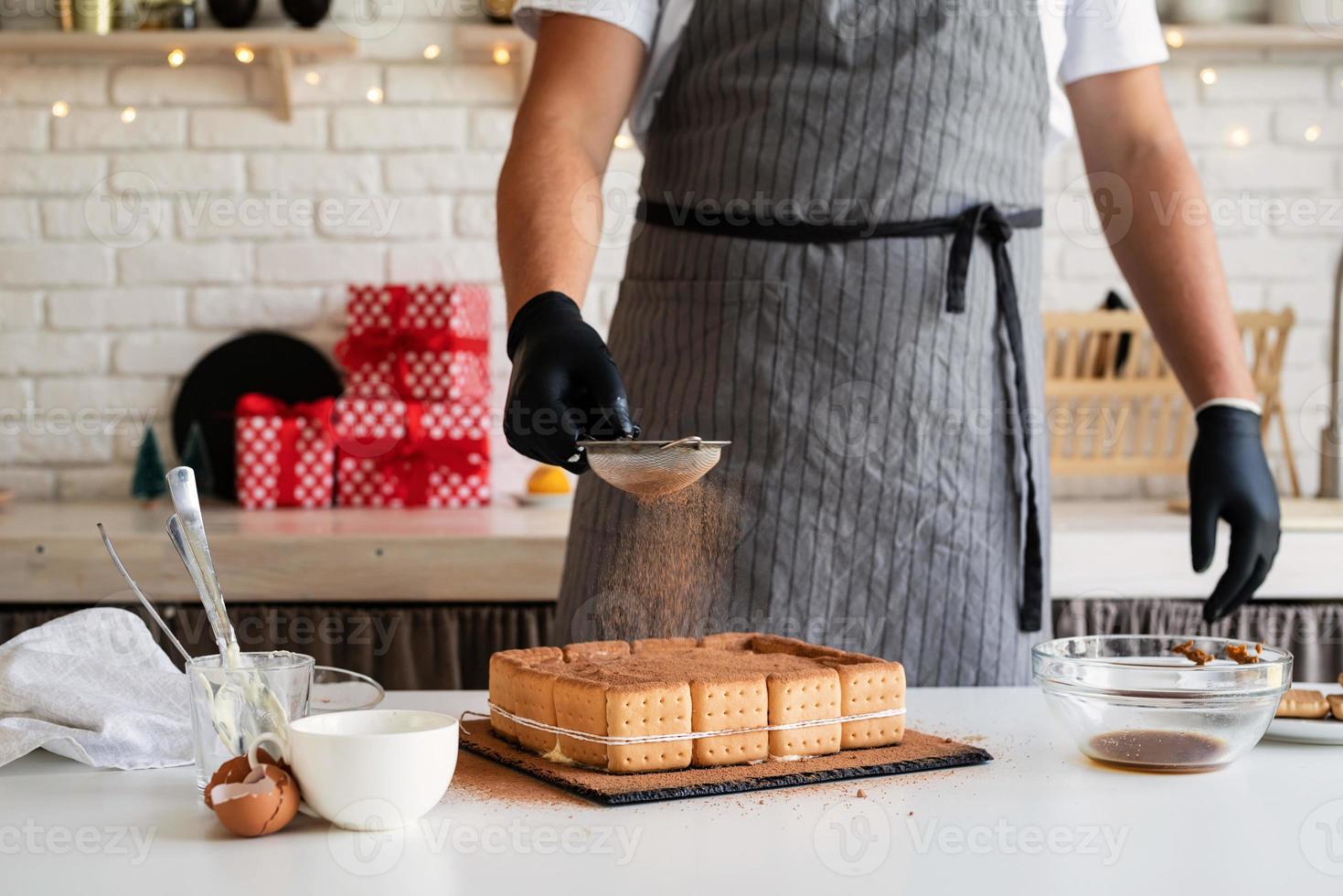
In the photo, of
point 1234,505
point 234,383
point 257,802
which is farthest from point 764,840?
point 234,383

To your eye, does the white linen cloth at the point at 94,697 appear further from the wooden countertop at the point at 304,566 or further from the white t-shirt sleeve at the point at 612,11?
the wooden countertop at the point at 304,566

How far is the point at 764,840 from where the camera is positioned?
620 mm

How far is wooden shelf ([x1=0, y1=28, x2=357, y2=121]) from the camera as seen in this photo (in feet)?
7.00

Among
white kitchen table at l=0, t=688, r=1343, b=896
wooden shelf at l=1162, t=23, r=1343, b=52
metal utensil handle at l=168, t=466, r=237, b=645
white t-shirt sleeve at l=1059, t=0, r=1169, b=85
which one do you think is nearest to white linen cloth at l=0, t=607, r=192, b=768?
white kitchen table at l=0, t=688, r=1343, b=896

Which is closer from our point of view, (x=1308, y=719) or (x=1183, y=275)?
(x=1308, y=719)

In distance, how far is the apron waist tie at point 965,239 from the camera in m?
1.18

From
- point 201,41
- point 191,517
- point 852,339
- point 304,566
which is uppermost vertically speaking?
point 201,41

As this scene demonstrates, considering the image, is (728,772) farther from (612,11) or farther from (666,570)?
(612,11)

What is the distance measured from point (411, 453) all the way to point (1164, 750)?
1.61 m

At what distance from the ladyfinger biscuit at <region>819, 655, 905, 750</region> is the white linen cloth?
0.39 metres

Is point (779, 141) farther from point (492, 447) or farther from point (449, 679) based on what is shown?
point (492, 447)

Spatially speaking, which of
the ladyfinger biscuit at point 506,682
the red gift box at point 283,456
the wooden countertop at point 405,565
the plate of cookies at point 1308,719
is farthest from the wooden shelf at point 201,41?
the plate of cookies at point 1308,719

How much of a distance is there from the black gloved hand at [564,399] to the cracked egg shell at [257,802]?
326 millimetres

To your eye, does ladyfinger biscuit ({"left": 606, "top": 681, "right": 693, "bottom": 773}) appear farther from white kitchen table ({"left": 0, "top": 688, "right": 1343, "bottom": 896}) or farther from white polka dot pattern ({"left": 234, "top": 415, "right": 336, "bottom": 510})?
white polka dot pattern ({"left": 234, "top": 415, "right": 336, "bottom": 510})
